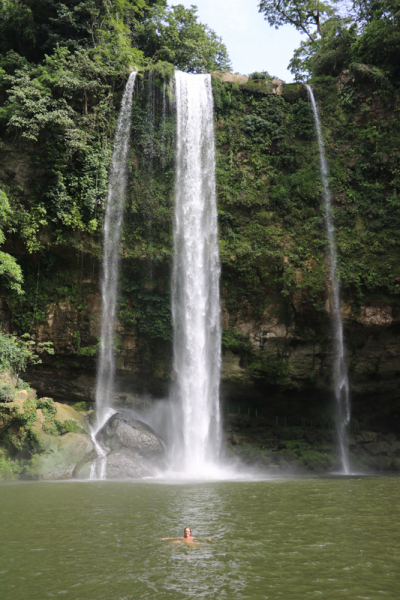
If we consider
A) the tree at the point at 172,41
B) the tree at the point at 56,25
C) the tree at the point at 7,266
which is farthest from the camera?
the tree at the point at 172,41

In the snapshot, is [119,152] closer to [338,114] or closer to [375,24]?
[338,114]

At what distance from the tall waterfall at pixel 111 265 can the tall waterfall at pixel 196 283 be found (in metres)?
2.34

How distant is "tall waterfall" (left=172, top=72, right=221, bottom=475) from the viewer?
53.5 feet

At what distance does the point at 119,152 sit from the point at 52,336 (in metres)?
8.31

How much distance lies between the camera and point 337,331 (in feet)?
58.9

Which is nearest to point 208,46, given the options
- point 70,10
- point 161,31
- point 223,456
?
point 161,31

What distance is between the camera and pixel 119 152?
18.9m

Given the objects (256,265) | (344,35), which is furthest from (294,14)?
(256,265)

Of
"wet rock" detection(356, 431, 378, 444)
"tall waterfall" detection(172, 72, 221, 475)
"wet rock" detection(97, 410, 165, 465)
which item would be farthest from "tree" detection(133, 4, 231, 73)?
"wet rock" detection(356, 431, 378, 444)

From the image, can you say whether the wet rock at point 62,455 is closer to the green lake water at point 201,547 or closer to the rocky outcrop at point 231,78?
the green lake water at point 201,547

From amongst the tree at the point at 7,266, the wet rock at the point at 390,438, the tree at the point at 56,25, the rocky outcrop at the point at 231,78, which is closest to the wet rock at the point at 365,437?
the wet rock at the point at 390,438

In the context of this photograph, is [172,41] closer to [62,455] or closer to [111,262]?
[111,262]

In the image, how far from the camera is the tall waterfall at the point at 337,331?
57.9 ft

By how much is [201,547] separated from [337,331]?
44.9 ft
